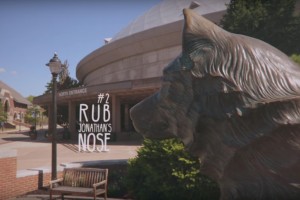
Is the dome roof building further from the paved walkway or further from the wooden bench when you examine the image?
the wooden bench

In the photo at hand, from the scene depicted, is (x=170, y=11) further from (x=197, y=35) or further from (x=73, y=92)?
(x=197, y=35)

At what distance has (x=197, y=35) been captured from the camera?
239 centimetres

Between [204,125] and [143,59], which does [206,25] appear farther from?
[143,59]

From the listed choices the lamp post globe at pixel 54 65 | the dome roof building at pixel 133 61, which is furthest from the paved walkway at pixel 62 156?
the dome roof building at pixel 133 61

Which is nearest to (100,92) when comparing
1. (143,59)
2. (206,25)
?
(143,59)

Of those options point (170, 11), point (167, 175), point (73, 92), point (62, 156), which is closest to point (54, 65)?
point (167, 175)

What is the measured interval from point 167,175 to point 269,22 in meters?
9.75

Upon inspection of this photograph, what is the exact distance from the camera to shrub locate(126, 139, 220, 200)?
6.94 meters

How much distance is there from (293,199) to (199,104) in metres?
0.86

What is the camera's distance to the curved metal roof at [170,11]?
115 feet

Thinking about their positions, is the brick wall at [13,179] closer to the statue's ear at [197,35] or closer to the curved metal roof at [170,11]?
the statue's ear at [197,35]

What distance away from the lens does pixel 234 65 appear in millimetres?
2262

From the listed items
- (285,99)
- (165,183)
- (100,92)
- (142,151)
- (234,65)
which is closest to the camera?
(285,99)

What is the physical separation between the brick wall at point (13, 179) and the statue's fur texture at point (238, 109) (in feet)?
24.3
